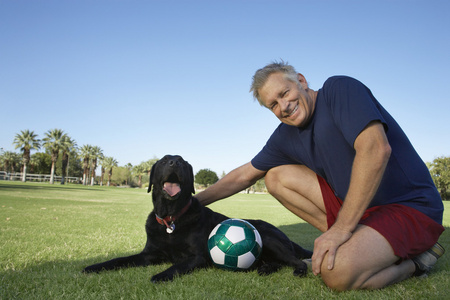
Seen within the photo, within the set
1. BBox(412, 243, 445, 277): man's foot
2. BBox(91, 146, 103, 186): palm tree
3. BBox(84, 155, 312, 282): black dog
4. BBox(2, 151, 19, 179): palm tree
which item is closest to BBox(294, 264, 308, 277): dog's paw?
BBox(84, 155, 312, 282): black dog

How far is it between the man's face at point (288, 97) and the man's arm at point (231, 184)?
1.25 m

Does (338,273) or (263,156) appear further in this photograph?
(263,156)

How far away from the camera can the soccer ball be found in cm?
329

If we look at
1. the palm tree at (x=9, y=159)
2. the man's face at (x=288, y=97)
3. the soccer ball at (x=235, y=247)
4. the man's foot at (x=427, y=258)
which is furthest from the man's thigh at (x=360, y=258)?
the palm tree at (x=9, y=159)

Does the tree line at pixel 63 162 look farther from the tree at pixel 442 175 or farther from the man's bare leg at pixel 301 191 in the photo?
the man's bare leg at pixel 301 191

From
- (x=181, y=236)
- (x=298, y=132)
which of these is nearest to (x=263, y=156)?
(x=298, y=132)

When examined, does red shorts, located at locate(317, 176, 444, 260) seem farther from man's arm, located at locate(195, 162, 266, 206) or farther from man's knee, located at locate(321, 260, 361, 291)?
man's arm, located at locate(195, 162, 266, 206)

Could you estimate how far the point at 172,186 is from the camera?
3873 millimetres

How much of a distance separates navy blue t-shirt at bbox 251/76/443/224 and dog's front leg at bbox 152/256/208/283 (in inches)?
64.0

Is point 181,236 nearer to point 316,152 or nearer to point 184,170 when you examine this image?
point 184,170

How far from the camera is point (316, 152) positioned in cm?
327

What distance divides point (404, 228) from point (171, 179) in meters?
2.50

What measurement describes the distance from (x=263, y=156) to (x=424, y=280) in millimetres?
2076

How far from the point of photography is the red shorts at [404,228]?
→ 2.61 meters
